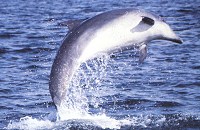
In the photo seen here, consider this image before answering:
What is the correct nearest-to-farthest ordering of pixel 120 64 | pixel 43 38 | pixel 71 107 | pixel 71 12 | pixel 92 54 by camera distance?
pixel 92 54, pixel 71 107, pixel 120 64, pixel 43 38, pixel 71 12

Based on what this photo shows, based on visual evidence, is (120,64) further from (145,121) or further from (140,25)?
(140,25)

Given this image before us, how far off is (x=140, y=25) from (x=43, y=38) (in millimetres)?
15852

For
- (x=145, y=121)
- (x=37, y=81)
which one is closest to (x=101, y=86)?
(x=37, y=81)

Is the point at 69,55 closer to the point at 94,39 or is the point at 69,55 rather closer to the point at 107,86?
the point at 94,39

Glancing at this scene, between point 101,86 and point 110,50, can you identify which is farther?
point 101,86

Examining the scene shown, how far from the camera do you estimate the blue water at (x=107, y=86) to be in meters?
13.9

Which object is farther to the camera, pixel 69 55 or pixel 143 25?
pixel 143 25

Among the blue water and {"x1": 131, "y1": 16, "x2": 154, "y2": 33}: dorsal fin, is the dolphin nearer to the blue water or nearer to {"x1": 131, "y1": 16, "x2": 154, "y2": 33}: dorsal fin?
{"x1": 131, "y1": 16, "x2": 154, "y2": 33}: dorsal fin

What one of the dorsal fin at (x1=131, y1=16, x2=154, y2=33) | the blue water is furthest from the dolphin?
the blue water

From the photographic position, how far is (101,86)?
1808 cm

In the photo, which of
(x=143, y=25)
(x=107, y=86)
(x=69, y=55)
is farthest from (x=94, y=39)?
(x=107, y=86)

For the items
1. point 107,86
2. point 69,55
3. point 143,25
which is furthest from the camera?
point 107,86

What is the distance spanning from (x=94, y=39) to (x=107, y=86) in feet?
23.5

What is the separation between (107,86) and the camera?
18.0 metres
